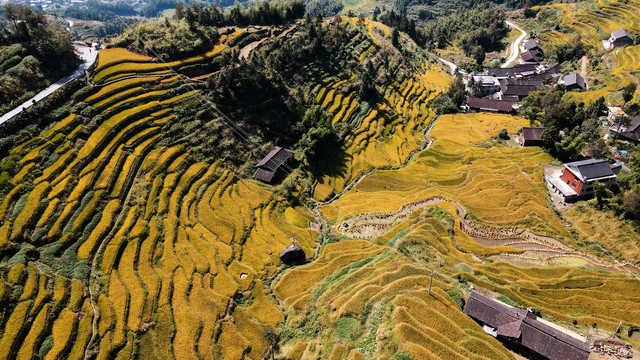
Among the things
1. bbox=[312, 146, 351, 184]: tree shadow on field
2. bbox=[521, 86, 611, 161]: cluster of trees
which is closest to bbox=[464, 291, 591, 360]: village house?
bbox=[312, 146, 351, 184]: tree shadow on field

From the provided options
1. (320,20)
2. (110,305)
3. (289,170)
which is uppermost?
(320,20)

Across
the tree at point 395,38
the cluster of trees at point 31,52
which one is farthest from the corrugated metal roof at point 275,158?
the tree at point 395,38

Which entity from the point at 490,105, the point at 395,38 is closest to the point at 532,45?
the point at 490,105

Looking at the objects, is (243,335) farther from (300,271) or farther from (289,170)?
(289,170)

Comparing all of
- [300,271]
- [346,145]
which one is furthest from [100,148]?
[346,145]

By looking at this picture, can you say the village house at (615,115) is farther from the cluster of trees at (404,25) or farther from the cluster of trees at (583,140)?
the cluster of trees at (404,25)

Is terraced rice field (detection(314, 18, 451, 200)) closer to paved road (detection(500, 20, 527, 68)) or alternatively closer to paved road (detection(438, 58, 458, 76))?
paved road (detection(438, 58, 458, 76))

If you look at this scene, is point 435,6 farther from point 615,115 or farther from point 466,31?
point 615,115
